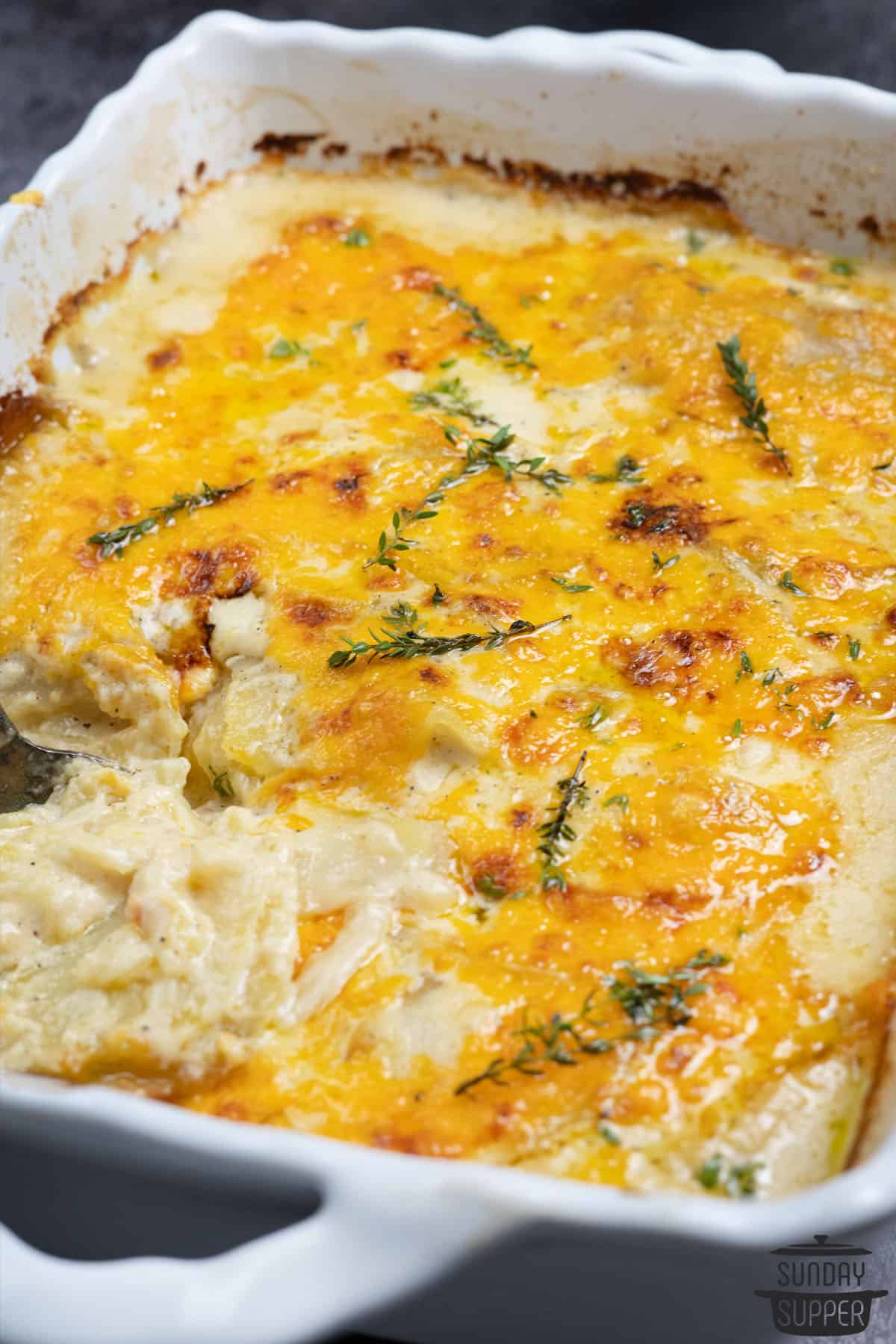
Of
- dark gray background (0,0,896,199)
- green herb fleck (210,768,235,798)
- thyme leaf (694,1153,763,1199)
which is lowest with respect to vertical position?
thyme leaf (694,1153,763,1199)

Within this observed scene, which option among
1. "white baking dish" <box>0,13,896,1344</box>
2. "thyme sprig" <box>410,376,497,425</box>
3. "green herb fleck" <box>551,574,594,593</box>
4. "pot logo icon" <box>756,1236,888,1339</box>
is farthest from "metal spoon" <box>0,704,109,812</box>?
"pot logo icon" <box>756,1236,888,1339</box>

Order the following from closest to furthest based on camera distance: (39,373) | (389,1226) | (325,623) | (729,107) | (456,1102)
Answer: (389,1226) → (456,1102) → (325,623) → (39,373) → (729,107)

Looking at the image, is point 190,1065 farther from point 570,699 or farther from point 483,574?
point 483,574

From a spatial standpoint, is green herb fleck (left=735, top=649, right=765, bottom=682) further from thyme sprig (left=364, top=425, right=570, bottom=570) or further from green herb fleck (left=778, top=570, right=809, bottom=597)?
thyme sprig (left=364, top=425, right=570, bottom=570)

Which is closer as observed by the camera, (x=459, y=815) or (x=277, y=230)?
(x=459, y=815)

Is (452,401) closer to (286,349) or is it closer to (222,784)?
(286,349)

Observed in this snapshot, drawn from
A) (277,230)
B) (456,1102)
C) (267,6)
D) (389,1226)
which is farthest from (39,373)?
(267,6)
